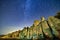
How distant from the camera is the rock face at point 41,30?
5.29 metres

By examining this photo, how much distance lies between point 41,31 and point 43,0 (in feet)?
3.02

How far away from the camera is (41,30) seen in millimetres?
5336

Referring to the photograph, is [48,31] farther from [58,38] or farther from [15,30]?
[15,30]

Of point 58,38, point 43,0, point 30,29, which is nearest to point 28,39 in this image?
point 30,29

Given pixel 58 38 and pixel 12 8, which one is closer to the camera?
pixel 58 38

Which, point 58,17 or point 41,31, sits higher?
point 58,17

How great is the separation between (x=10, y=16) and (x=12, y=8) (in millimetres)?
241

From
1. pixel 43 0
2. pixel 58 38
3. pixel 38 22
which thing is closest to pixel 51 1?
pixel 43 0

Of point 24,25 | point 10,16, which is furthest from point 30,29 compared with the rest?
point 10,16

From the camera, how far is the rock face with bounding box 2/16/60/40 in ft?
17.4

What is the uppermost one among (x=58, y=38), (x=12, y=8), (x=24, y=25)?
(x=12, y=8)

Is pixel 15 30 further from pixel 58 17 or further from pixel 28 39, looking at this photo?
pixel 58 17

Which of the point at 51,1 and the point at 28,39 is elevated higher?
the point at 51,1

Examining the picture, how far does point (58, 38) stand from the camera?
524cm
